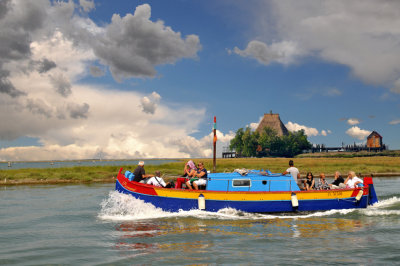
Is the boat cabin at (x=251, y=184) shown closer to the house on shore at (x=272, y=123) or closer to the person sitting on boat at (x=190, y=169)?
the person sitting on boat at (x=190, y=169)

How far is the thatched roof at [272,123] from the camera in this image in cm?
15250

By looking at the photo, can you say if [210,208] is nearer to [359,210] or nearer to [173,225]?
[173,225]

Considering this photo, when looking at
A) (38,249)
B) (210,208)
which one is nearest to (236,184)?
(210,208)

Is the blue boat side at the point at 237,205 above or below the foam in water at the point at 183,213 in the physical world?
above

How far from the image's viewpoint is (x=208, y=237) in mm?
13961

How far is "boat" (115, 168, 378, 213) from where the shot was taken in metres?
18.0

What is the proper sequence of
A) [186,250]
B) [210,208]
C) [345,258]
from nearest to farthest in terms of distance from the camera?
[345,258]
[186,250]
[210,208]

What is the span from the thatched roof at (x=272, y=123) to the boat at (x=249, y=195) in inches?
5292

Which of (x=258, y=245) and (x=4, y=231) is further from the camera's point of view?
(x=4, y=231)

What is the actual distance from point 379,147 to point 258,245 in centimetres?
13305

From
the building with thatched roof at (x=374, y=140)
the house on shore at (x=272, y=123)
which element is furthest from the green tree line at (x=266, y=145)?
the building with thatched roof at (x=374, y=140)

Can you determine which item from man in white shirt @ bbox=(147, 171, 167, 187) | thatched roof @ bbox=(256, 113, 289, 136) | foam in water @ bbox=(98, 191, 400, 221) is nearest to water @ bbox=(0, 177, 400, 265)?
foam in water @ bbox=(98, 191, 400, 221)

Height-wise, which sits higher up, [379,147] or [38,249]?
[379,147]

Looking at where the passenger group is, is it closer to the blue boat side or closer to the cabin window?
the blue boat side
